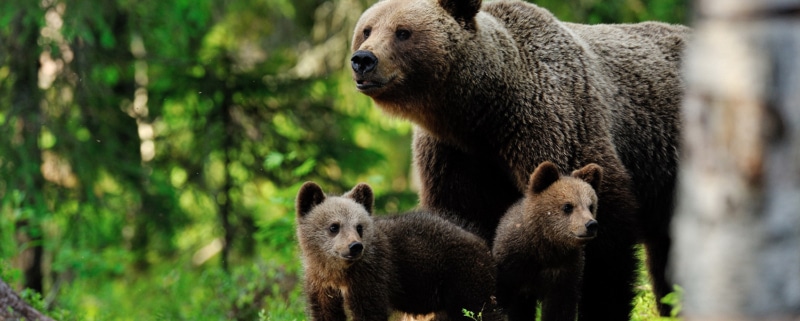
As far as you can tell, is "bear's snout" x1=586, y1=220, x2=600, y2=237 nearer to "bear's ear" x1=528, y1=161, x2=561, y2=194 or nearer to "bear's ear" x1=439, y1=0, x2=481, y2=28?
"bear's ear" x1=528, y1=161, x2=561, y2=194

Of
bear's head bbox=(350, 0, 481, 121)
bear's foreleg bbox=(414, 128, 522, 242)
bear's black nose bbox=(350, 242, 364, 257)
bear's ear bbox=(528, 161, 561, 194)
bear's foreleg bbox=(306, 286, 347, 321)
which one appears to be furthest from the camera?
bear's foreleg bbox=(414, 128, 522, 242)

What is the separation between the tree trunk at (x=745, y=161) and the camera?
259cm

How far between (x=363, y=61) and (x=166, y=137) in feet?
31.7

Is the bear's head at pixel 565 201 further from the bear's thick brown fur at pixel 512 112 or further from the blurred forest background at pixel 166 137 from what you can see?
the blurred forest background at pixel 166 137

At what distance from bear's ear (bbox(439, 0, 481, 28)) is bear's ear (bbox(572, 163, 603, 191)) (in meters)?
→ 1.45

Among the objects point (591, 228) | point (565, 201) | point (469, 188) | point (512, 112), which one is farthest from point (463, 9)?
point (591, 228)

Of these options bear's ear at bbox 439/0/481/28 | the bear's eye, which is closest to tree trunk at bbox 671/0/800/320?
the bear's eye

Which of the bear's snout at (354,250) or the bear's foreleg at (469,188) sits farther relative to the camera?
the bear's foreleg at (469,188)

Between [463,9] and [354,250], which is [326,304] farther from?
[463,9]

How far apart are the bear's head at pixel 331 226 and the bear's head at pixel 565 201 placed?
3.41 ft

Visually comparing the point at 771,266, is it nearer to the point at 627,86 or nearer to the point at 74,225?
the point at 627,86

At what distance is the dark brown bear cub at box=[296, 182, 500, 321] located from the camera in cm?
591

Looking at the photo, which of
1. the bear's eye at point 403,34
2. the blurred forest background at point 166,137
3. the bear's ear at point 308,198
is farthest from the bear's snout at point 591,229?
the blurred forest background at point 166,137

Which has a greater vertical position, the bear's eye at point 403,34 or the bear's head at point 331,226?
the bear's eye at point 403,34
